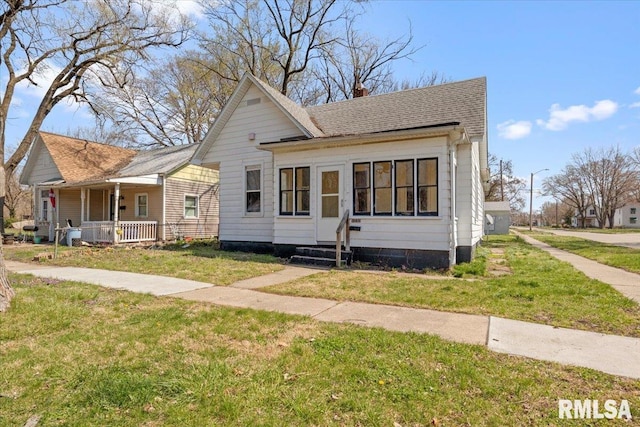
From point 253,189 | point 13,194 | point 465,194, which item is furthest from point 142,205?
point 13,194

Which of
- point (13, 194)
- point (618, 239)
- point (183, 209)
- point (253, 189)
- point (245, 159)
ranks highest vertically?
point (13, 194)

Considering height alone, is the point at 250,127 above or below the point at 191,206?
above

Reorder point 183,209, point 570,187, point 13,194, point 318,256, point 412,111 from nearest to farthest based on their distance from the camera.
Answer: point 318,256, point 412,111, point 183,209, point 13,194, point 570,187

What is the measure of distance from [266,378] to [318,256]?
7.34 metres

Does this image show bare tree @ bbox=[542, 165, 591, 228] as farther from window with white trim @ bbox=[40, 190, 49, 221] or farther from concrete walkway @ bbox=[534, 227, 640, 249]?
window with white trim @ bbox=[40, 190, 49, 221]

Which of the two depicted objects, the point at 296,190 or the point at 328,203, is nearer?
the point at 328,203

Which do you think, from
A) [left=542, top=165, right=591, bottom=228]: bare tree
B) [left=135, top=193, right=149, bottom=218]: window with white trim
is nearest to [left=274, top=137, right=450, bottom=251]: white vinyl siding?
[left=135, top=193, right=149, bottom=218]: window with white trim

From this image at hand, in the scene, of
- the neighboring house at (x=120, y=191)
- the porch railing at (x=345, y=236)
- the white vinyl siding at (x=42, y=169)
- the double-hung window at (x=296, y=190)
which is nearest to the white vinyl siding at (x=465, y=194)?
the porch railing at (x=345, y=236)

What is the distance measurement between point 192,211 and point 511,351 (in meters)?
18.1

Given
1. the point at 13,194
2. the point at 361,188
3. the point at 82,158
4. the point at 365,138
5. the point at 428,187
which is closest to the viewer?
the point at 428,187

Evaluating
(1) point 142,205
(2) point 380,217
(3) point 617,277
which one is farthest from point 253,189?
(3) point 617,277

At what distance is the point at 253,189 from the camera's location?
42.9 feet

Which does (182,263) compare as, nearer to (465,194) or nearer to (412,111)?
(465,194)

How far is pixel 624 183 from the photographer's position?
60312 mm
